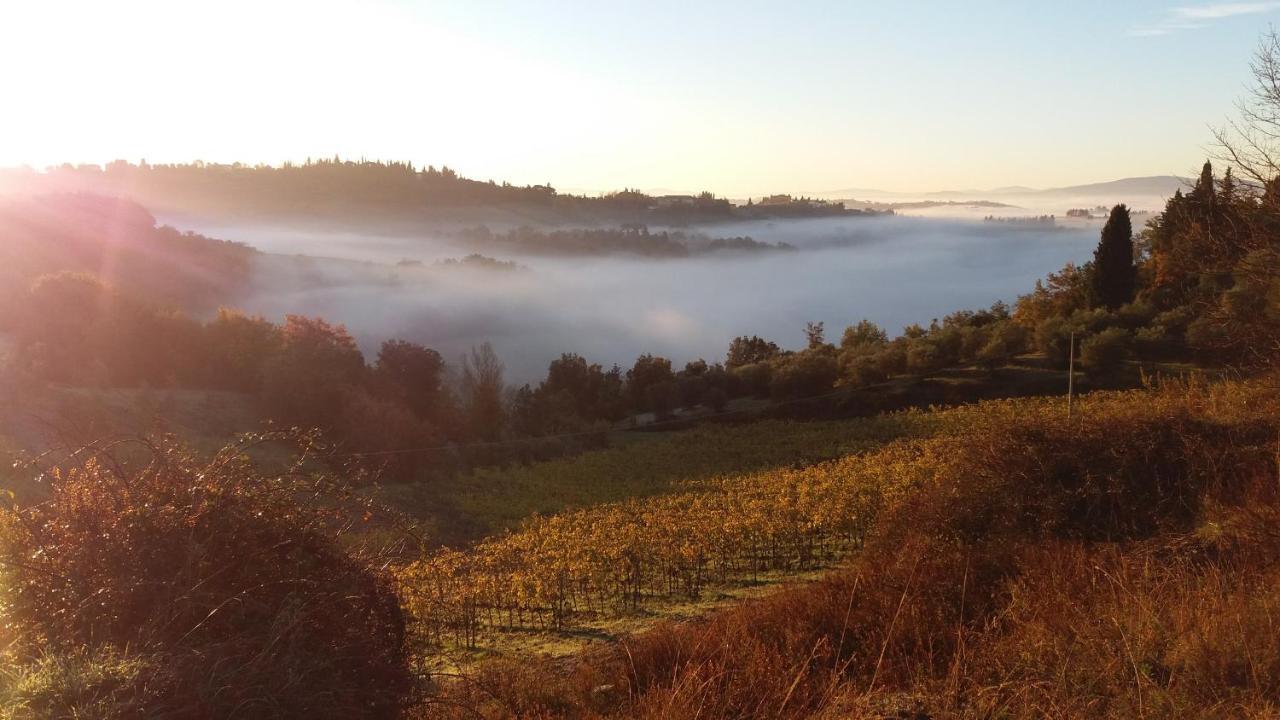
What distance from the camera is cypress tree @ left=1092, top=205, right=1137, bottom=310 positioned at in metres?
54.3

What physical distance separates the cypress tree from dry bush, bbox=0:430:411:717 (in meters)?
60.4

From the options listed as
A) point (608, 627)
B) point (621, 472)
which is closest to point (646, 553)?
point (608, 627)

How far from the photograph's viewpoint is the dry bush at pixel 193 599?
4.05 meters

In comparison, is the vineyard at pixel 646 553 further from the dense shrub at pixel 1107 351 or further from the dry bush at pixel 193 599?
the dense shrub at pixel 1107 351

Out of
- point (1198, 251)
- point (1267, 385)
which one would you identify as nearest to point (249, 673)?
point (1267, 385)

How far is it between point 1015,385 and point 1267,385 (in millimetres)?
35261

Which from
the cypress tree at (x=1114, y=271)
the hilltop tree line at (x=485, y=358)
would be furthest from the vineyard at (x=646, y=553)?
the cypress tree at (x=1114, y=271)

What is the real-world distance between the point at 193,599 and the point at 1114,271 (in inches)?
2459

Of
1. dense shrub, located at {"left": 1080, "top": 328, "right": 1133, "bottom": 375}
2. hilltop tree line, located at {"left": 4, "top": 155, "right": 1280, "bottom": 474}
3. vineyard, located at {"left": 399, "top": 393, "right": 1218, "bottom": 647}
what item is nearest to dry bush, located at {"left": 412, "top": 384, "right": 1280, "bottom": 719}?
vineyard, located at {"left": 399, "top": 393, "right": 1218, "bottom": 647}

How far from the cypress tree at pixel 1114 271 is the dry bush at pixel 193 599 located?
60.4 meters

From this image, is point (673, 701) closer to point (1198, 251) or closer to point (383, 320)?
point (1198, 251)

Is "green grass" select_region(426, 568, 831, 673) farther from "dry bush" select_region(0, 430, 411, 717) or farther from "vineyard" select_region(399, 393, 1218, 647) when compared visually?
"dry bush" select_region(0, 430, 411, 717)

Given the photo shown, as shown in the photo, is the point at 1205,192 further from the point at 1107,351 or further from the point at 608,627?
the point at 1107,351

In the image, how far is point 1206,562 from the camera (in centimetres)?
663
